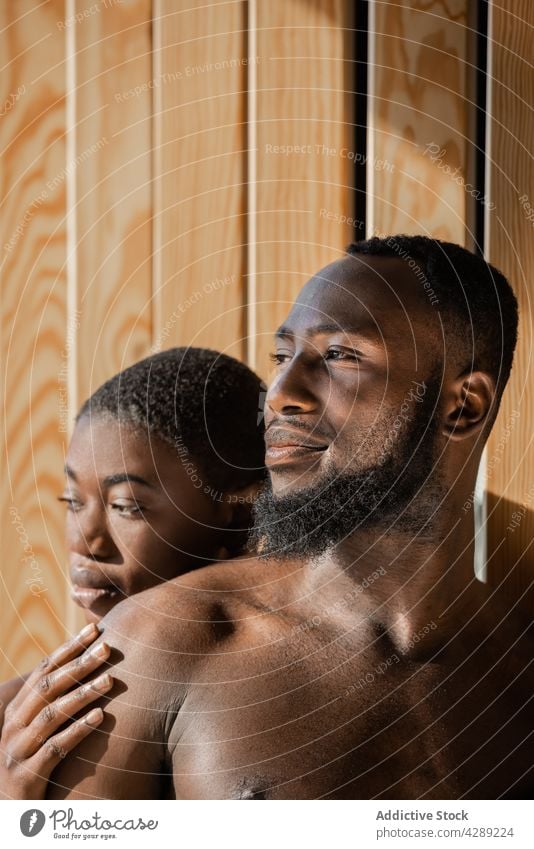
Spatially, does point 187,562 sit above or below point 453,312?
below

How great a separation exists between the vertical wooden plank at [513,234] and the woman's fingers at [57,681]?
1.34 ft

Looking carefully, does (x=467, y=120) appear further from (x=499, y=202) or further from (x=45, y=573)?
(x=45, y=573)

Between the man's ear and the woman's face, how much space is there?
0.23 metres

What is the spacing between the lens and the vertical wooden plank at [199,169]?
40.8 inches

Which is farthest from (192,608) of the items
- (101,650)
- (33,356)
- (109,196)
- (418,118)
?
(418,118)

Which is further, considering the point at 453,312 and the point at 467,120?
the point at 467,120

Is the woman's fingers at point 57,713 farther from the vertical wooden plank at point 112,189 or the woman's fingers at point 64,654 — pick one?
the vertical wooden plank at point 112,189

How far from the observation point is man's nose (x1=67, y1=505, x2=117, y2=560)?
38.5 inches

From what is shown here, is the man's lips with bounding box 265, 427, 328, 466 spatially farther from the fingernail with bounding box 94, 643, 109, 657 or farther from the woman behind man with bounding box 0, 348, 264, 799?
the fingernail with bounding box 94, 643, 109, 657

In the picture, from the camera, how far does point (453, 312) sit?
2.99 ft

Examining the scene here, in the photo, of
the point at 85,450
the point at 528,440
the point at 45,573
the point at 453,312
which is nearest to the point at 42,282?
the point at 85,450

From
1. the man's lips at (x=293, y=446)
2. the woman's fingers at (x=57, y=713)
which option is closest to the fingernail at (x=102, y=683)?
the woman's fingers at (x=57, y=713)

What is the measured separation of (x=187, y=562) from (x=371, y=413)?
23cm
